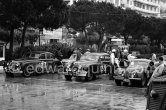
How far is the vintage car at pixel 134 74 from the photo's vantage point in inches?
674

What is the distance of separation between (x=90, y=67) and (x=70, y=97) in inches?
239

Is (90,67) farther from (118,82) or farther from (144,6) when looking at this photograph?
(144,6)

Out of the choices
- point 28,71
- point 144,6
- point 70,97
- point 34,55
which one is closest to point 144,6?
point 144,6

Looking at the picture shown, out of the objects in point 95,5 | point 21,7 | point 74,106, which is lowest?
point 74,106

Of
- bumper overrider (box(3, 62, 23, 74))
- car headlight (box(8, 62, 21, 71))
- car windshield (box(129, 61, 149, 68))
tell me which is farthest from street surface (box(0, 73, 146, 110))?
car headlight (box(8, 62, 21, 71))

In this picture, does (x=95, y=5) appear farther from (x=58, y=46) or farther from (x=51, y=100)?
(x=51, y=100)

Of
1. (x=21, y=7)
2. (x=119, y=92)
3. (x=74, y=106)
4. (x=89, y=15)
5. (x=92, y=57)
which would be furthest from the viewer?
(x=89, y=15)

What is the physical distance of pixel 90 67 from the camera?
65.0 ft

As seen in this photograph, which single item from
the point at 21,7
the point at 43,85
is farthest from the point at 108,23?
the point at 43,85

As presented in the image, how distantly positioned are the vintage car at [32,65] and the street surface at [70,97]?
3606mm

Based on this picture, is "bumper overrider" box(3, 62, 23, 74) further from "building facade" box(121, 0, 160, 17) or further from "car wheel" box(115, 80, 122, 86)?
"building facade" box(121, 0, 160, 17)

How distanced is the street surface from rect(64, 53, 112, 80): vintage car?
1.14 metres

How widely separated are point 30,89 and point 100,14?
31.5m

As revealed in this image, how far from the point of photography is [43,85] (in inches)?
713
